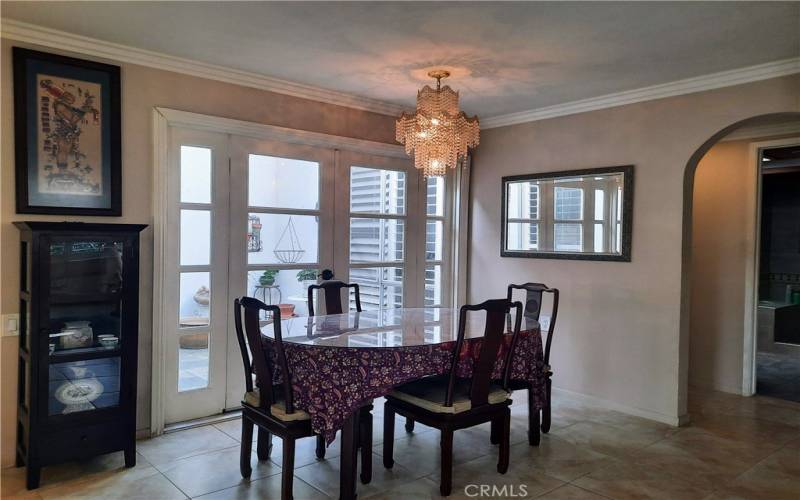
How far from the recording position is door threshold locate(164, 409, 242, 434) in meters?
3.59

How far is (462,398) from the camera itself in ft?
9.35

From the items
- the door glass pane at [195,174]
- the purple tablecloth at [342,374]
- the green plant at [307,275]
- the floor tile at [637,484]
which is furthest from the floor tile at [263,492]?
the door glass pane at [195,174]

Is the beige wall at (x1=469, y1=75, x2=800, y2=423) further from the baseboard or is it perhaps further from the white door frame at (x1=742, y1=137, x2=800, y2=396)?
the white door frame at (x1=742, y1=137, x2=800, y2=396)

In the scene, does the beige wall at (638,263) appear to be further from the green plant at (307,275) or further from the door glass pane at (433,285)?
the green plant at (307,275)

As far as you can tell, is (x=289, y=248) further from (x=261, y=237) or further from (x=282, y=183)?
(x=282, y=183)

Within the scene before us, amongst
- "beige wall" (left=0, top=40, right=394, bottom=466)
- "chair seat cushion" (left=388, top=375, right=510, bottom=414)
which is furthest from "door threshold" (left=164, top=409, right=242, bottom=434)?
"chair seat cushion" (left=388, top=375, right=510, bottom=414)

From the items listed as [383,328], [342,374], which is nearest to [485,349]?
[383,328]

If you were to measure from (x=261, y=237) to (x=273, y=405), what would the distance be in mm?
1636

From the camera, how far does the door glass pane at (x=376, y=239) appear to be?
454 cm

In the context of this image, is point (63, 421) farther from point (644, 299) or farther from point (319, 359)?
point (644, 299)

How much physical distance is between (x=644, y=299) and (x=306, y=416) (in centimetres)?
274

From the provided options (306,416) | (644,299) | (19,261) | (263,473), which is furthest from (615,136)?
(19,261)

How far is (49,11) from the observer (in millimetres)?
2762

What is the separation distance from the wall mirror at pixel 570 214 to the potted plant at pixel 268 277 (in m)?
2.13
